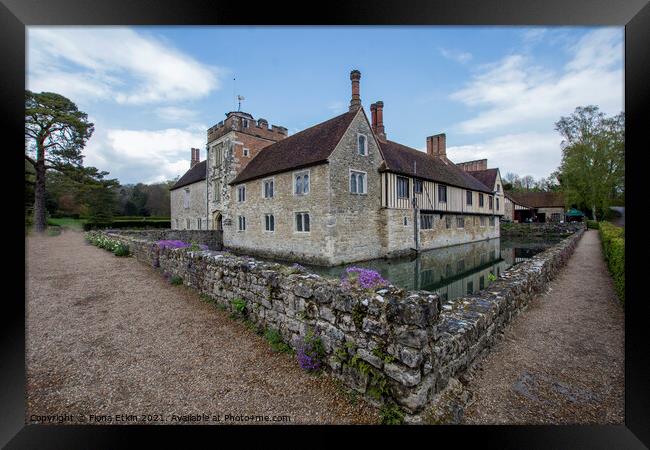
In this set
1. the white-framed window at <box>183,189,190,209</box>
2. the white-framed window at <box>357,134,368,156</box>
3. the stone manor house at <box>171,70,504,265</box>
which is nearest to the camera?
the stone manor house at <box>171,70,504,265</box>

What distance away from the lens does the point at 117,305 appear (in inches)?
218

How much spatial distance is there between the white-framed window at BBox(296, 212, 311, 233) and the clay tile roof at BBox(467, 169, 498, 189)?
2335cm

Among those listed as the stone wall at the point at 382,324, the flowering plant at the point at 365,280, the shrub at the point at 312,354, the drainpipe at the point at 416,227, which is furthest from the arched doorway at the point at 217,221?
the flowering plant at the point at 365,280

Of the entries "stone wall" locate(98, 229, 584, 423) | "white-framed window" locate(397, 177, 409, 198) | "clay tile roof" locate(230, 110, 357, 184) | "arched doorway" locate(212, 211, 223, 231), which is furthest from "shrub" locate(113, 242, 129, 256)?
"white-framed window" locate(397, 177, 409, 198)

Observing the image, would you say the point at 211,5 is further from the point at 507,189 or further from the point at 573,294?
the point at 507,189

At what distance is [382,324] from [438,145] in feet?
86.1

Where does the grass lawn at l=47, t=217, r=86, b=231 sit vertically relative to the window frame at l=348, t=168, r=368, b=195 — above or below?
below

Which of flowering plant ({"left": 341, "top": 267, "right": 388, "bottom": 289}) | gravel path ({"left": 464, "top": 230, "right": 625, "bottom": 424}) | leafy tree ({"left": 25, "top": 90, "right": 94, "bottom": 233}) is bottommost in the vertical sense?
gravel path ({"left": 464, "top": 230, "right": 625, "bottom": 424})

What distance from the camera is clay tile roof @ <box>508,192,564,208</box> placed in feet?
128

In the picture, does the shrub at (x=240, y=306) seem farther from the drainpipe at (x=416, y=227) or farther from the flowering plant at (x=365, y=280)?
the drainpipe at (x=416, y=227)

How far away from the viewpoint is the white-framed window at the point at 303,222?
45.5ft

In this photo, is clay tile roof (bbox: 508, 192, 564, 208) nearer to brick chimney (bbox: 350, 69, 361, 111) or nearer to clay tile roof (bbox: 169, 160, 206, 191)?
brick chimney (bbox: 350, 69, 361, 111)

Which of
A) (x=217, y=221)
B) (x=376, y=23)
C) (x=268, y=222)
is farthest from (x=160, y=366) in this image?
(x=217, y=221)

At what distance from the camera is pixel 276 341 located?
3.71 m
